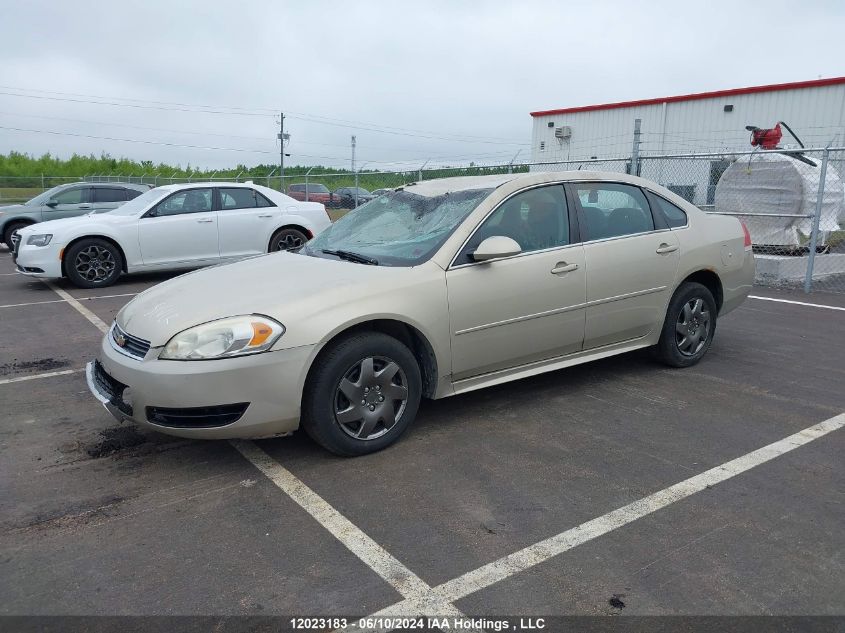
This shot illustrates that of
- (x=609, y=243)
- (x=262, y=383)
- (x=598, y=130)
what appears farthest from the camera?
(x=598, y=130)

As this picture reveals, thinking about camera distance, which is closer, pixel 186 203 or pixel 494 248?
pixel 494 248

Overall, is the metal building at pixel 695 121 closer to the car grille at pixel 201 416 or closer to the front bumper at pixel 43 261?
the front bumper at pixel 43 261

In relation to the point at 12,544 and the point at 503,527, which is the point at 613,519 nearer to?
the point at 503,527

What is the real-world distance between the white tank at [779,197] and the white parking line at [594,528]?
25.3ft

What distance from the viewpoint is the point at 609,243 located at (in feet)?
16.1

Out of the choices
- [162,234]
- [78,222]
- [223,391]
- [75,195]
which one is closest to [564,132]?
[75,195]

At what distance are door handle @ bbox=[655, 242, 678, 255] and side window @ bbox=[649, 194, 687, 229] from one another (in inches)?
7.6

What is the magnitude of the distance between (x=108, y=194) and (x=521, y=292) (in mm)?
13298

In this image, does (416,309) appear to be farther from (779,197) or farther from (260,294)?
(779,197)

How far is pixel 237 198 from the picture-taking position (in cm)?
1080

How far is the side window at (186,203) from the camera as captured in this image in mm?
10367

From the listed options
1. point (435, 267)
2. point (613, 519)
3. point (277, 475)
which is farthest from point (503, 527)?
point (435, 267)

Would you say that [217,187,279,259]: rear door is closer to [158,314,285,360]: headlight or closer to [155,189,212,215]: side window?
[155,189,212,215]: side window

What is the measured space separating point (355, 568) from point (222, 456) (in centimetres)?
144
